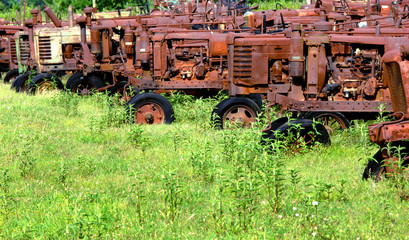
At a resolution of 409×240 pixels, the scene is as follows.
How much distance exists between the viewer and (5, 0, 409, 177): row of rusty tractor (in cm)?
874

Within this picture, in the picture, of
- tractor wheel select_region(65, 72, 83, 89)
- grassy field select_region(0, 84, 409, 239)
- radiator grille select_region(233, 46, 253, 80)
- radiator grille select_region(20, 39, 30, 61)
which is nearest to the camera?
grassy field select_region(0, 84, 409, 239)

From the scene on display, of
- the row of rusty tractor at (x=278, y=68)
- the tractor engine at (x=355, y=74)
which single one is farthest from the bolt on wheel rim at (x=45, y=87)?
the tractor engine at (x=355, y=74)

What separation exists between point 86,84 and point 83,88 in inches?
6.0

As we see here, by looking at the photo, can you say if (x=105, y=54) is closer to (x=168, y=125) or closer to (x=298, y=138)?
(x=168, y=125)

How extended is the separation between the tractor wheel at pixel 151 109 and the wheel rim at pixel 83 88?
402 cm

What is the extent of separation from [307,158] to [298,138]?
0.36m

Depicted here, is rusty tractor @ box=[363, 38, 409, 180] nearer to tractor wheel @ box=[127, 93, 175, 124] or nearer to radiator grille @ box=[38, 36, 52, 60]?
tractor wheel @ box=[127, 93, 175, 124]

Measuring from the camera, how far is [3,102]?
14.3 meters

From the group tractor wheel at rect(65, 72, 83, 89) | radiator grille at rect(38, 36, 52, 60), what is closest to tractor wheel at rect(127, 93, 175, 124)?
tractor wheel at rect(65, 72, 83, 89)

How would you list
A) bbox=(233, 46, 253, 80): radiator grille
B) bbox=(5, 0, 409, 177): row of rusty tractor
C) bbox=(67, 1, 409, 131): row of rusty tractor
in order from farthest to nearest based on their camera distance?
bbox=(233, 46, 253, 80): radiator grille, bbox=(67, 1, 409, 131): row of rusty tractor, bbox=(5, 0, 409, 177): row of rusty tractor

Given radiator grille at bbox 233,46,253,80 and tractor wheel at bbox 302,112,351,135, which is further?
radiator grille at bbox 233,46,253,80

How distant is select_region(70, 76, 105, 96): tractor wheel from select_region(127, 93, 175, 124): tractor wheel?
3903 mm

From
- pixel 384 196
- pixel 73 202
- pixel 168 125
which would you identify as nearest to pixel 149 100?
pixel 168 125

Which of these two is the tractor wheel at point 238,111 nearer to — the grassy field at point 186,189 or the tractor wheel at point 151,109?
the grassy field at point 186,189
